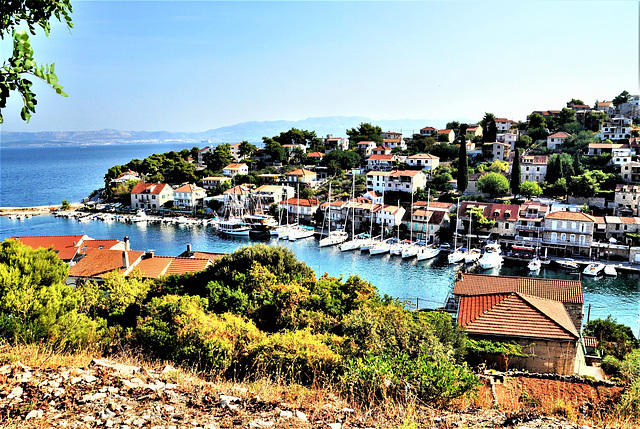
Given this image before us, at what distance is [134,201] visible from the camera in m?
53.5

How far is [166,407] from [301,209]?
4145 cm

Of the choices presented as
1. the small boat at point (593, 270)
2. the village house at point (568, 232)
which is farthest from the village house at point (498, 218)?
the small boat at point (593, 270)

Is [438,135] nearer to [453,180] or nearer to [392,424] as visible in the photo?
[453,180]

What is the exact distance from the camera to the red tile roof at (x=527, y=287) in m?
14.3

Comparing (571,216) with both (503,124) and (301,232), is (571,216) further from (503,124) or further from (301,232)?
(503,124)

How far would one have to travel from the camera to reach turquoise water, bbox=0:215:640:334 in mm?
24656

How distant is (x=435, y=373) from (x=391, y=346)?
1594mm

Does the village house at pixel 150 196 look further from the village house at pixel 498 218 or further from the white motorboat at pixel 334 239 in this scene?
the village house at pixel 498 218

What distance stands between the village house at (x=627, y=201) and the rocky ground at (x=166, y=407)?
39457mm

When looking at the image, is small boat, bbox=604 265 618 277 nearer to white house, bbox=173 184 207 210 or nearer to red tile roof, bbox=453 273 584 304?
red tile roof, bbox=453 273 584 304

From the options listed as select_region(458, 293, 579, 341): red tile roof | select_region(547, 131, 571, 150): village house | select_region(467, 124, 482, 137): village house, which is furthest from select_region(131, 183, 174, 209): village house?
select_region(547, 131, 571, 150): village house

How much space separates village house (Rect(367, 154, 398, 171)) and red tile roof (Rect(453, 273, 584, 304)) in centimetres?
3957

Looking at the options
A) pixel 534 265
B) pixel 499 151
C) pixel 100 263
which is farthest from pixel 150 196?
pixel 499 151

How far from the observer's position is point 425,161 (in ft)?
171
